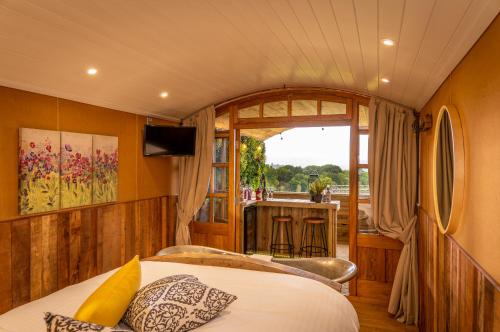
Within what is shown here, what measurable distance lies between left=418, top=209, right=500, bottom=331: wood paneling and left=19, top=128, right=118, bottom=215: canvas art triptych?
310cm

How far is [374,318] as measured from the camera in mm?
3689

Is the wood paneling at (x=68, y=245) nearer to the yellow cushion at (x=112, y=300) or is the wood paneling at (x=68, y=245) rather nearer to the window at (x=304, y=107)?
the yellow cushion at (x=112, y=300)

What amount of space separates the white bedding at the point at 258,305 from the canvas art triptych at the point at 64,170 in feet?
4.08

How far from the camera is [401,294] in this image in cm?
373

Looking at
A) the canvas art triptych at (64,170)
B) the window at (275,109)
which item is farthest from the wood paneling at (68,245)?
the window at (275,109)

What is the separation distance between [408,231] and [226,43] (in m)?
2.72

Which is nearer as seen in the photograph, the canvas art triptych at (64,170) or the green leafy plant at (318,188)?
the canvas art triptych at (64,170)

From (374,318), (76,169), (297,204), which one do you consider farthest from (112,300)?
(297,204)

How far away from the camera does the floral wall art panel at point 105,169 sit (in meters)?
3.59

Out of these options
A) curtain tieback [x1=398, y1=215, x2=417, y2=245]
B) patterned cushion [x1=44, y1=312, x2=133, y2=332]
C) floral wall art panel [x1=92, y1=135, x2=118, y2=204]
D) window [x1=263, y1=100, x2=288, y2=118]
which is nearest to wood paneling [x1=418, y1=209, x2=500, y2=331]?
curtain tieback [x1=398, y1=215, x2=417, y2=245]

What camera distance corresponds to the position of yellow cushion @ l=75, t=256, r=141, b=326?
4.87 ft

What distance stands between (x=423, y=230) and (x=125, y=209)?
123 inches

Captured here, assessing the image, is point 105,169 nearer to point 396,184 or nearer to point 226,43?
point 226,43

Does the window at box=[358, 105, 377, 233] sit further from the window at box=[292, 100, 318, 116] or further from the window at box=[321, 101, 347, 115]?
the window at box=[292, 100, 318, 116]
